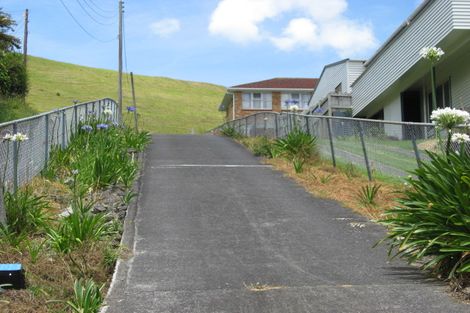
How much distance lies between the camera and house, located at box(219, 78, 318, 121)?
161ft

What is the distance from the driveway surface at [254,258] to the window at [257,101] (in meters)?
37.6

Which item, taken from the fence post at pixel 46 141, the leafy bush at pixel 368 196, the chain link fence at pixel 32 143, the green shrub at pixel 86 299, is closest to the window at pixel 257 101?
the chain link fence at pixel 32 143

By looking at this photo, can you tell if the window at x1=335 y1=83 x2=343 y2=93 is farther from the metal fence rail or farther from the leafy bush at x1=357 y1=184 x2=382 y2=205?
the leafy bush at x1=357 y1=184 x2=382 y2=205

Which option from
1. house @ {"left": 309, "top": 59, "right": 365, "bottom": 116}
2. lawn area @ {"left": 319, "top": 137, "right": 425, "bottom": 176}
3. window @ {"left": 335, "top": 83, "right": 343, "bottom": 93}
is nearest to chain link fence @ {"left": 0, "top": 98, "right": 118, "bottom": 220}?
lawn area @ {"left": 319, "top": 137, "right": 425, "bottom": 176}

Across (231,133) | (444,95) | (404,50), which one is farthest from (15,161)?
(444,95)

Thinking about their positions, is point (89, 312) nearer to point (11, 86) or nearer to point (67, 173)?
point (67, 173)

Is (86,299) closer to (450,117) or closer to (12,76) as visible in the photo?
(450,117)

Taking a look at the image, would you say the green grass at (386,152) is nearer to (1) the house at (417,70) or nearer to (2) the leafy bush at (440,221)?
(2) the leafy bush at (440,221)

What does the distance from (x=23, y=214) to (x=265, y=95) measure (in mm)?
43279

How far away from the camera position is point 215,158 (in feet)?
52.8

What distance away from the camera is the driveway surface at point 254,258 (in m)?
5.54

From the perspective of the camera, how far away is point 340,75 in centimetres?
3431

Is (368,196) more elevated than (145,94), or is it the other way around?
(145,94)

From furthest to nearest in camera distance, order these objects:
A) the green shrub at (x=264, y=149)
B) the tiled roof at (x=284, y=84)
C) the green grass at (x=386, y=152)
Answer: the tiled roof at (x=284, y=84)
the green shrub at (x=264, y=149)
the green grass at (x=386, y=152)
